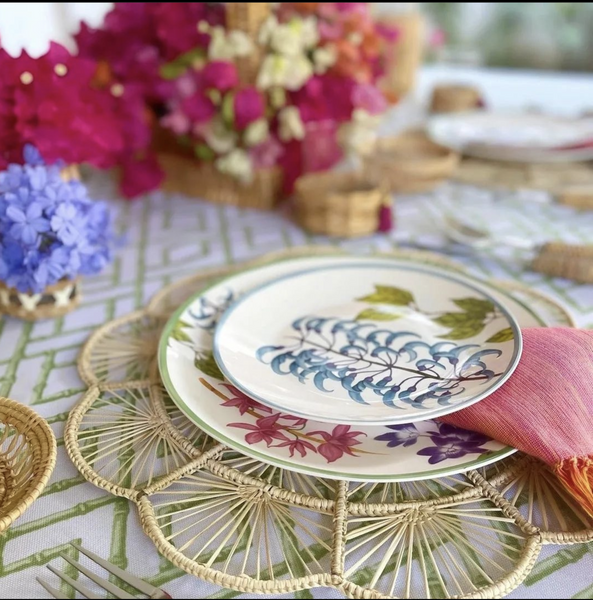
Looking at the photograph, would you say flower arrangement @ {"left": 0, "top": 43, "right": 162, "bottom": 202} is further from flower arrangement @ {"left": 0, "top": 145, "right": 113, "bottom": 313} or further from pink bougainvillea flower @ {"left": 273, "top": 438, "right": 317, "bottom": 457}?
pink bougainvillea flower @ {"left": 273, "top": 438, "right": 317, "bottom": 457}

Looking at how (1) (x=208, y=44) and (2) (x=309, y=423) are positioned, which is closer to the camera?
(2) (x=309, y=423)

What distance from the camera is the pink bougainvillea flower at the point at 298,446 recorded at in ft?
1.47

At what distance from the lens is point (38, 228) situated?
62 centimetres

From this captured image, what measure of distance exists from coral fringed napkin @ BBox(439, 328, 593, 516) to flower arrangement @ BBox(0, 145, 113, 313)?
416 mm

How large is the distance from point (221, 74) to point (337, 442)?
2.06 ft

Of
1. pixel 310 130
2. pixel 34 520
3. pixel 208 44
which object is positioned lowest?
pixel 34 520

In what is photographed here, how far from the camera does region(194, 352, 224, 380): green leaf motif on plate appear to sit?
1.75 ft

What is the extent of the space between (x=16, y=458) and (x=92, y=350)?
0.17 m

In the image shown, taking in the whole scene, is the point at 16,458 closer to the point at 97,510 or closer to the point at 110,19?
the point at 97,510

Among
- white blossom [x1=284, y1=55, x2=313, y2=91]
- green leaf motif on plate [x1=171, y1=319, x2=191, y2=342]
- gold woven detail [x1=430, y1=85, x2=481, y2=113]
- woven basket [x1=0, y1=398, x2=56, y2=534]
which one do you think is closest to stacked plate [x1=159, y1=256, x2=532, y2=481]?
green leaf motif on plate [x1=171, y1=319, x2=191, y2=342]

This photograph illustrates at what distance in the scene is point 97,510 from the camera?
0.44 m

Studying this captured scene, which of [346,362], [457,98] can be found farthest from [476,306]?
[457,98]

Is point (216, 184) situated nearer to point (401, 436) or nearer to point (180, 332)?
point (180, 332)

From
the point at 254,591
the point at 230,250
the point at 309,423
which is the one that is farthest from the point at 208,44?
the point at 254,591
